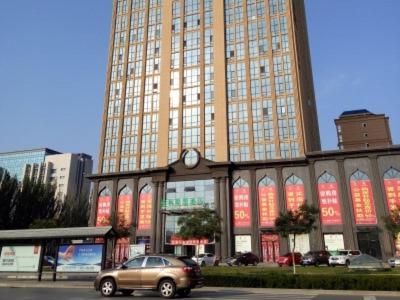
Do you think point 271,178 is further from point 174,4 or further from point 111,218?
point 174,4

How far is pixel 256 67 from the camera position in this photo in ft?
181

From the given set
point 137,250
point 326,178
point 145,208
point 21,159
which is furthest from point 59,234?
point 21,159

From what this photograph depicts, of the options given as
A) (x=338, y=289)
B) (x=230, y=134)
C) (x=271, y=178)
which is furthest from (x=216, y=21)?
(x=338, y=289)

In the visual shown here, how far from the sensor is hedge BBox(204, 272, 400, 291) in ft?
51.2

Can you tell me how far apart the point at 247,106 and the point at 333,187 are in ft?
57.9

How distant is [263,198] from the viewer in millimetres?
47000

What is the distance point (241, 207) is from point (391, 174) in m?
19.1

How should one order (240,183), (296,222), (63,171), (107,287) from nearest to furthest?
1. (107,287)
2. (296,222)
3. (240,183)
4. (63,171)

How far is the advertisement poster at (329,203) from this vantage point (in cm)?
4341

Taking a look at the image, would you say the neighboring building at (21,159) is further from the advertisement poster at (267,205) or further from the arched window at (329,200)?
the arched window at (329,200)

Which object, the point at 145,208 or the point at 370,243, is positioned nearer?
the point at 370,243

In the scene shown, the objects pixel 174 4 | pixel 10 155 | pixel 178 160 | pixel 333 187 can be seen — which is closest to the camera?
pixel 333 187

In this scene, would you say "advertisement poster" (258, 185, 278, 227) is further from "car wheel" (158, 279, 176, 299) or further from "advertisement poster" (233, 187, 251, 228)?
"car wheel" (158, 279, 176, 299)

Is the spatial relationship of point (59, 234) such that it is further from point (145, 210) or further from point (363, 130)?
point (363, 130)
